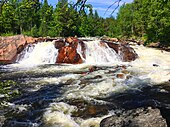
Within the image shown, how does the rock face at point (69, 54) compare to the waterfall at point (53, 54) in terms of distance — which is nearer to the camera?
the rock face at point (69, 54)

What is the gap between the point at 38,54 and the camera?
28.7m

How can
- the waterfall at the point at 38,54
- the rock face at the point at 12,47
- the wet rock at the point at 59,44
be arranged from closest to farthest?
the waterfall at the point at 38,54 → the wet rock at the point at 59,44 → the rock face at the point at 12,47

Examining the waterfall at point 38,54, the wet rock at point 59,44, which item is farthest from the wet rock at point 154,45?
the waterfall at point 38,54

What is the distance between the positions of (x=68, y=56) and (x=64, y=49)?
0.92 metres

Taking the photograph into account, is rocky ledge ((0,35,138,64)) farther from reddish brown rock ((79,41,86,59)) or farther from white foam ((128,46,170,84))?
white foam ((128,46,170,84))

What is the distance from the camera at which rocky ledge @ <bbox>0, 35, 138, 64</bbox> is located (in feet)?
88.6

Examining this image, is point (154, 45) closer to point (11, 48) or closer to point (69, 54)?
point (69, 54)

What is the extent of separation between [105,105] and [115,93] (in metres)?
2.32

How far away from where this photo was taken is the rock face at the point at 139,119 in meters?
7.77

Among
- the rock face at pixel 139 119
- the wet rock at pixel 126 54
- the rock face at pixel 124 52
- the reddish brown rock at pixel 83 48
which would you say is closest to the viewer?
the rock face at pixel 139 119

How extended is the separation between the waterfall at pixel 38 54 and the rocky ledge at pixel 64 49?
1.66 feet

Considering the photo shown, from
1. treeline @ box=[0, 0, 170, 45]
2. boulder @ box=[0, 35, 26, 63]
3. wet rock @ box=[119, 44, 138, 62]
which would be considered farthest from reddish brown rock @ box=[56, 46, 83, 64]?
boulder @ box=[0, 35, 26, 63]

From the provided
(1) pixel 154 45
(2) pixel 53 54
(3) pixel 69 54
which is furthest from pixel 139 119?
(1) pixel 154 45

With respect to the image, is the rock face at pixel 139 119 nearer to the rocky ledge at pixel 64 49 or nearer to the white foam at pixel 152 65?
the white foam at pixel 152 65
